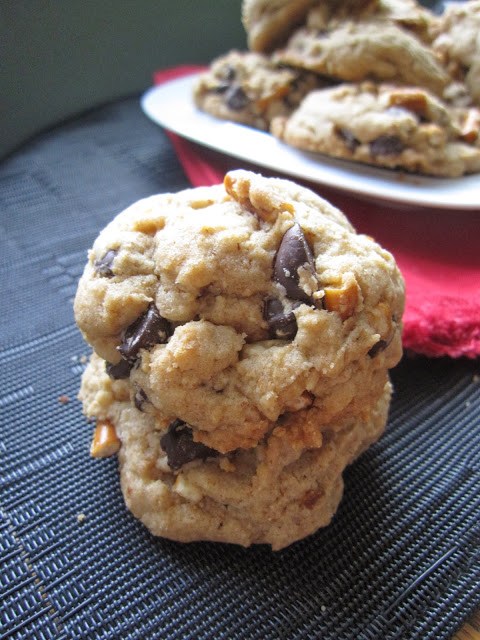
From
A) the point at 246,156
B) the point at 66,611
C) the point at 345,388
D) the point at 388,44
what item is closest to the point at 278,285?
the point at 345,388

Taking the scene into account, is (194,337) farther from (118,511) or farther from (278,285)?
(118,511)

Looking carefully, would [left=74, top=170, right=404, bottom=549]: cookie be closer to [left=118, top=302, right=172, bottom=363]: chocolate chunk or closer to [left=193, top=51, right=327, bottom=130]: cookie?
[left=118, top=302, right=172, bottom=363]: chocolate chunk

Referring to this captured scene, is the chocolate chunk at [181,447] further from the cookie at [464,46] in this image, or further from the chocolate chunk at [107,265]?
the cookie at [464,46]

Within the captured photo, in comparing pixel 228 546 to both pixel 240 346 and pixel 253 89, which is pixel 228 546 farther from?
pixel 253 89

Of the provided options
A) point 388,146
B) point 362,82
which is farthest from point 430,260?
point 362,82

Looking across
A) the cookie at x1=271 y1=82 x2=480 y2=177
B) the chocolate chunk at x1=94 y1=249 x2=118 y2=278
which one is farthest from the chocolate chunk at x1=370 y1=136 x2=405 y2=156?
the chocolate chunk at x1=94 y1=249 x2=118 y2=278

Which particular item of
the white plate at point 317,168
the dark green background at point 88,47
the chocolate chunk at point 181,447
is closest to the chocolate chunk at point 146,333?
the chocolate chunk at point 181,447

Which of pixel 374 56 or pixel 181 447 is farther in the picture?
pixel 374 56
